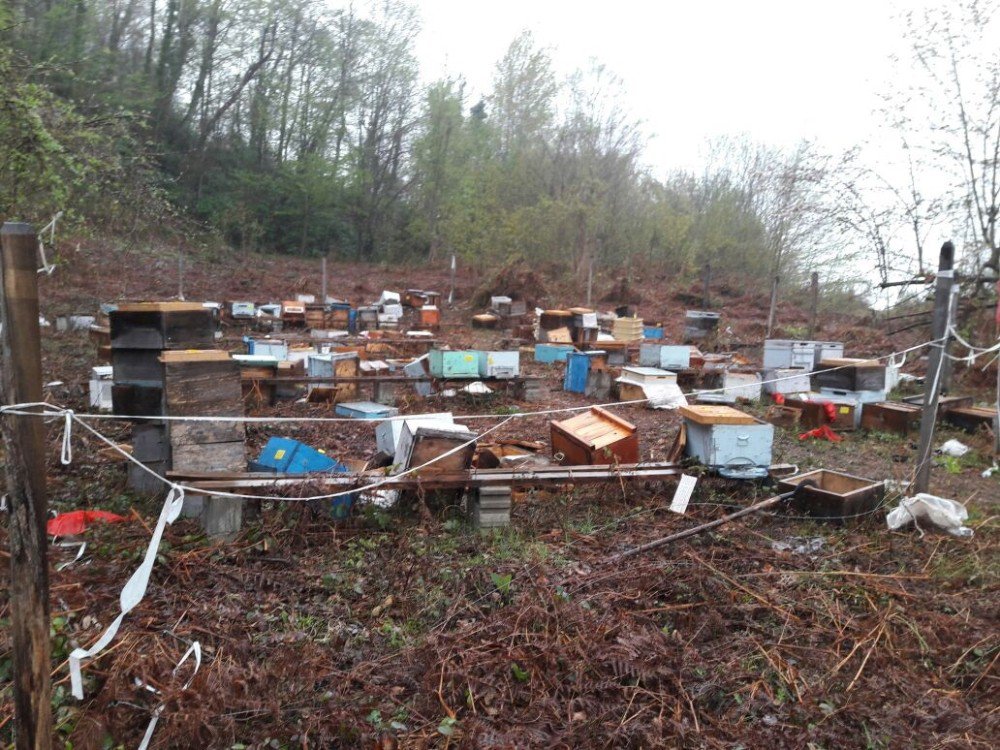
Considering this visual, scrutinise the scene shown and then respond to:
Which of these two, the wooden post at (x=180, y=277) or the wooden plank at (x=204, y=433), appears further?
the wooden post at (x=180, y=277)

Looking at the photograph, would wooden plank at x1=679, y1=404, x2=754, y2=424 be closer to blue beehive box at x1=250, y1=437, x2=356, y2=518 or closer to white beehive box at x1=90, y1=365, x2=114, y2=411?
blue beehive box at x1=250, y1=437, x2=356, y2=518

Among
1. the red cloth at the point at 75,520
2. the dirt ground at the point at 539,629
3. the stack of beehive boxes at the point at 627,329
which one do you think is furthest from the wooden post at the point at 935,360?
the stack of beehive boxes at the point at 627,329

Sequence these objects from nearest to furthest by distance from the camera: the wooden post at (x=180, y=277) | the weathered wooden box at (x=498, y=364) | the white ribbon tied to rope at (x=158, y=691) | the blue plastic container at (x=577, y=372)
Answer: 1. the white ribbon tied to rope at (x=158, y=691)
2. the weathered wooden box at (x=498, y=364)
3. the blue plastic container at (x=577, y=372)
4. the wooden post at (x=180, y=277)

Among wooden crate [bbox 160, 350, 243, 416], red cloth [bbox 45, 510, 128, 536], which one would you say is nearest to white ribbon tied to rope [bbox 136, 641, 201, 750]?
red cloth [bbox 45, 510, 128, 536]

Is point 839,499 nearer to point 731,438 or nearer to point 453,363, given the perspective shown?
point 731,438

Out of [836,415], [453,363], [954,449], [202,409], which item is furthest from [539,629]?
[836,415]

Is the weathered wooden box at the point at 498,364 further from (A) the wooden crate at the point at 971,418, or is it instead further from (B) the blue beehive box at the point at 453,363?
(A) the wooden crate at the point at 971,418

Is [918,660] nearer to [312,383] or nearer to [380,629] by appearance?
[380,629]

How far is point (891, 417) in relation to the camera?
9.47 metres

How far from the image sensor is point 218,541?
4941 millimetres

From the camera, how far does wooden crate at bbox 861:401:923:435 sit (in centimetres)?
935

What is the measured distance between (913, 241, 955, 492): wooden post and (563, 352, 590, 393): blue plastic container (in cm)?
614

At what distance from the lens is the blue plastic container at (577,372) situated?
38.2 feet

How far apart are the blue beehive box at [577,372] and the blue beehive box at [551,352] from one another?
6.90 ft
